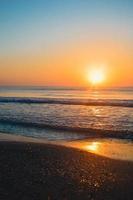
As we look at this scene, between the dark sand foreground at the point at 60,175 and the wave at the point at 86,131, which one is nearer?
the dark sand foreground at the point at 60,175

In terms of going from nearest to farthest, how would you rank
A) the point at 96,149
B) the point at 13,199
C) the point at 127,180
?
the point at 13,199, the point at 127,180, the point at 96,149

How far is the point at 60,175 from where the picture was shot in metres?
8.67

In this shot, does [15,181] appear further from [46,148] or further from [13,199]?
[46,148]

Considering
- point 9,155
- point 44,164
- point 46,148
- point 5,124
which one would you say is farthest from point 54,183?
point 5,124

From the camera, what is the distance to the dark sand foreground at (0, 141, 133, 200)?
24.3 feet

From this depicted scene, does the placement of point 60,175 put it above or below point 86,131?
above

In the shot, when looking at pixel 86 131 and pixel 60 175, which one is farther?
pixel 86 131

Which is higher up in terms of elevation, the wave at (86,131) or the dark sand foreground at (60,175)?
the dark sand foreground at (60,175)

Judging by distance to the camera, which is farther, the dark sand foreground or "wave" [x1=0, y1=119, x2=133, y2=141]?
"wave" [x1=0, y1=119, x2=133, y2=141]

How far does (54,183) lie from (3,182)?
4.34 ft

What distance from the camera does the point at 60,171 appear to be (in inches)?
358

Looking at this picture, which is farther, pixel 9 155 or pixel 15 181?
pixel 9 155

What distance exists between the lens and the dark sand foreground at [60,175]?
7414 mm

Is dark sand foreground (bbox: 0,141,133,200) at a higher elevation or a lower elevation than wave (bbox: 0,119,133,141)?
higher
